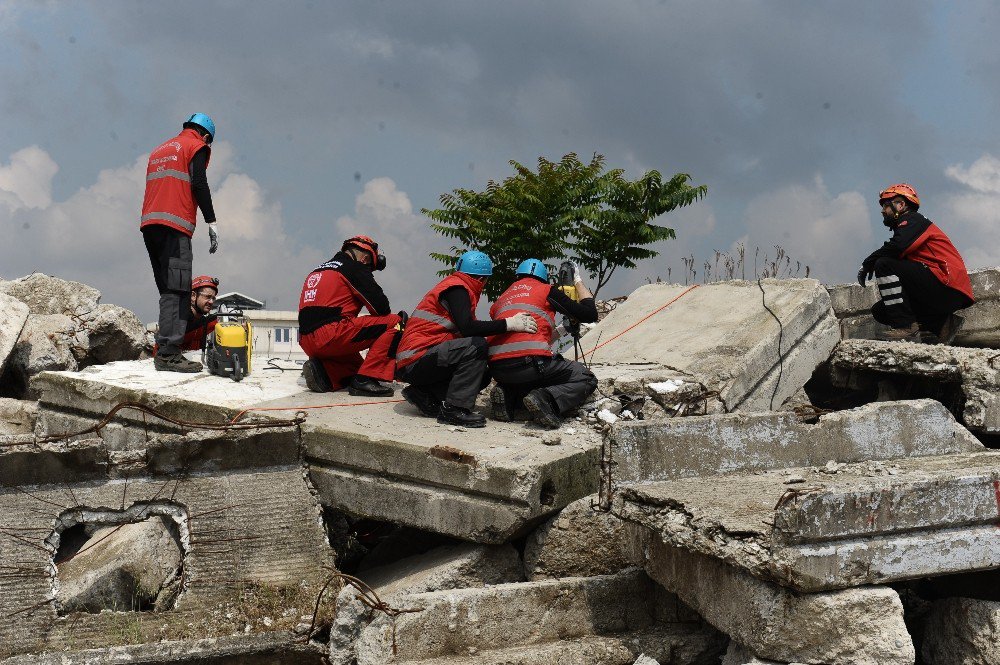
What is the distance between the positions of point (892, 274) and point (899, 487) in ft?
16.3

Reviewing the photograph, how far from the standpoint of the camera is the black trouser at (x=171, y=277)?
26.1ft

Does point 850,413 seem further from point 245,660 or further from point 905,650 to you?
point 245,660

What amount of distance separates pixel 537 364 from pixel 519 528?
142 cm

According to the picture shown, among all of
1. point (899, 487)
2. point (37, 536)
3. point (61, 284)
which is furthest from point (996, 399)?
point (61, 284)

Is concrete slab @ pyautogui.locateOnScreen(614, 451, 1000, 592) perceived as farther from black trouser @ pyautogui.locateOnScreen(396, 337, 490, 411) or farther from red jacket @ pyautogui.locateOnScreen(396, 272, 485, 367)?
red jacket @ pyautogui.locateOnScreen(396, 272, 485, 367)

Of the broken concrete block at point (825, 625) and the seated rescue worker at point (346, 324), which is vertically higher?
the seated rescue worker at point (346, 324)

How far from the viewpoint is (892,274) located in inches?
333

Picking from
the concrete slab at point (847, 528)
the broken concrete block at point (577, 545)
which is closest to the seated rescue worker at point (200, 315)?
the broken concrete block at point (577, 545)

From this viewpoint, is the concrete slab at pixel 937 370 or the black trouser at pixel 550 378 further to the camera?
the concrete slab at pixel 937 370

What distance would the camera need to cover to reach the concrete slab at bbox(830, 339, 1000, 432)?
6.57 meters

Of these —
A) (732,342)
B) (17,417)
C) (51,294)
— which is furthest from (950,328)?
(51,294)

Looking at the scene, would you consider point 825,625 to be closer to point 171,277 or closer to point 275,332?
point 171,277

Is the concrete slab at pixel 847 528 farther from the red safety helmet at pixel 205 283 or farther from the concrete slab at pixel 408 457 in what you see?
the red safety helmet at pixel 205 283

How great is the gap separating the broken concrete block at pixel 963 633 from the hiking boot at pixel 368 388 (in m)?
4.20
